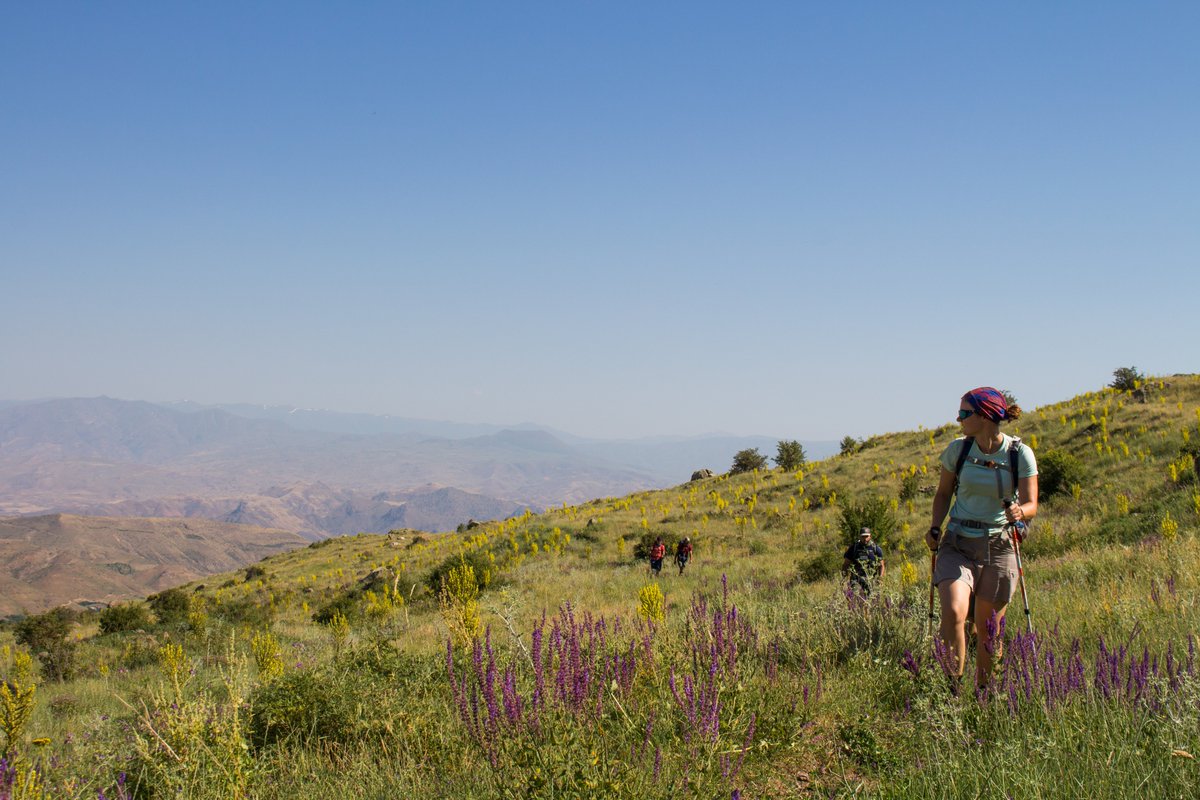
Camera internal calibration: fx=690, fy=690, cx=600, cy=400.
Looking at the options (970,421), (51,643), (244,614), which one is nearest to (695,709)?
(970,421)

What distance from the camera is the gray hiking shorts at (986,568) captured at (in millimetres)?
4262

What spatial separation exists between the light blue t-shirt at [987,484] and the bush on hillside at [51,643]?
14261mm

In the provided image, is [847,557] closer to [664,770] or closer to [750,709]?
[750,709]

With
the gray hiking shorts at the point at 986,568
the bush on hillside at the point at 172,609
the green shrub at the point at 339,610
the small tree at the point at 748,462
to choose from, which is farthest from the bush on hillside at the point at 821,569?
the small tree at the point at 748,462

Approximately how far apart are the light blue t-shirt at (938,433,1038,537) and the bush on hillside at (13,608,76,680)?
1426cm

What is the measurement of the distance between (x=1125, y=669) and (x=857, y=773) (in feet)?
5.21

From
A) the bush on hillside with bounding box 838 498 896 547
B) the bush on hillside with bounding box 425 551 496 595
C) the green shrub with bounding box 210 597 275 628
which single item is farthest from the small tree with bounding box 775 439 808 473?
the green shrub with bounding box 210 597 275 628

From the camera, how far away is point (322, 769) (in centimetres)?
381

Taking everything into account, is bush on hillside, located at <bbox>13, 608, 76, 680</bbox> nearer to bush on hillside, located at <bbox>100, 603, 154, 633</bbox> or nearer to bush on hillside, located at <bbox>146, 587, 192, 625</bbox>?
bush on hillside, located at <bbox>100, 603, 154, 633</bbox>

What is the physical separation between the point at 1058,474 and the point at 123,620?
2411 centimetres

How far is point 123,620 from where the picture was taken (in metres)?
18.9

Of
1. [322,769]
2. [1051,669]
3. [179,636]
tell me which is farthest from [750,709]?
[179,636]

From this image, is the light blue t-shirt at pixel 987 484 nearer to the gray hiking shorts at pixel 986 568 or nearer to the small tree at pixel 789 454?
the gray hiking shorts at pixel 986 568

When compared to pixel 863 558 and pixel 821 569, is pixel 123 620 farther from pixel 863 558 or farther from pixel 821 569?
pixel 863 558
